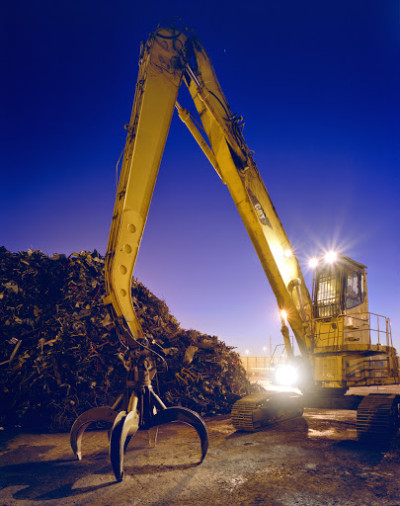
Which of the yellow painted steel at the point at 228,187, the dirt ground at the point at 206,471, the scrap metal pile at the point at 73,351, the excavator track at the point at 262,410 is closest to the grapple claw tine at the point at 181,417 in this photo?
the dirt ground at the point at 206,471

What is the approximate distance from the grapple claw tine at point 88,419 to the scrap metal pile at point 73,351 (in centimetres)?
124

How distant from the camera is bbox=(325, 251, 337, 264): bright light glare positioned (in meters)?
7.24

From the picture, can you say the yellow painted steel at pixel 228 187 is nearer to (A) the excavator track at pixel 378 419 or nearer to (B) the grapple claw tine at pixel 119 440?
(A) the excavator track at pixel 378 419

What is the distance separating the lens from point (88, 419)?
3.93 m

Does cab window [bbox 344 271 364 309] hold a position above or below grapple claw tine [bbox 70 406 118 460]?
above

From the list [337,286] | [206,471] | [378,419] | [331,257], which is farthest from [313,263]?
[206,471]

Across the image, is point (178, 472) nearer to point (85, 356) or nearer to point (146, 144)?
point (85, 356)

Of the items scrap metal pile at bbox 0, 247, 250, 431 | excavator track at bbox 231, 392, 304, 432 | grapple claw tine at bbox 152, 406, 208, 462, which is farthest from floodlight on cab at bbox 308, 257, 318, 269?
grapple claw tine at bbox 152, 406, 208, 462

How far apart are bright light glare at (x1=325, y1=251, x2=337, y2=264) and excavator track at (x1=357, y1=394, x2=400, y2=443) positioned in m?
2.85

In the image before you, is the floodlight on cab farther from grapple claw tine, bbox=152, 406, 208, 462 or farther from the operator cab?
grapple claw tine, bbox=152, 406, 208, 462

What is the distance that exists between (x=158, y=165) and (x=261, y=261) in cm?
288

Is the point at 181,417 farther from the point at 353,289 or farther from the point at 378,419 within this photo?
the point at 353,289

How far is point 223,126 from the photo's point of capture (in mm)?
6016

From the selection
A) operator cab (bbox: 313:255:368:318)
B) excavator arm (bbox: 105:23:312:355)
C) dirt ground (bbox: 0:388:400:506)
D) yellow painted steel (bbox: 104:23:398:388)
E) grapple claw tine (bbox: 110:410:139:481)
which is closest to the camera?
dirt ground (bbox: 0:388:400:506)
